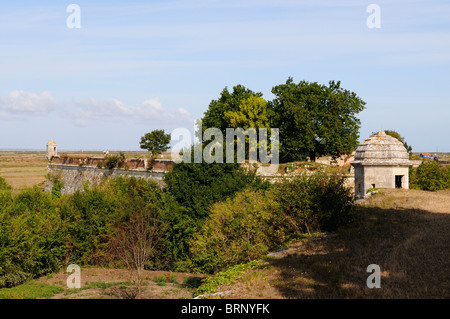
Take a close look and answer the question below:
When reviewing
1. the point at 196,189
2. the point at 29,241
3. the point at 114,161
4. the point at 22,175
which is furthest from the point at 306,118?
the point at 22,175

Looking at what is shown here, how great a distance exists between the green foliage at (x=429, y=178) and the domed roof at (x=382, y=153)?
9.66m

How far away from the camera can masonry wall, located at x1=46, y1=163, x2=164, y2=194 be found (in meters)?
37.8

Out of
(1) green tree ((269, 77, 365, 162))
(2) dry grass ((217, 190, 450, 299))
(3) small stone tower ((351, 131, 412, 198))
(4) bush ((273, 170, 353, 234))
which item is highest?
(1) green tree ((269, 77, 365, 162))

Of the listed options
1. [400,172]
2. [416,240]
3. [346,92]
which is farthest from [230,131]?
[416,240]

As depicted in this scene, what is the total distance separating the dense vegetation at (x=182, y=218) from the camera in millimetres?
17562

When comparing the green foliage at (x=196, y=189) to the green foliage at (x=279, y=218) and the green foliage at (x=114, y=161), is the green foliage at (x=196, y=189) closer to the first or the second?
the green foliage at (x=279, y=218)

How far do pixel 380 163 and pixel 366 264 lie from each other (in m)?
12.7

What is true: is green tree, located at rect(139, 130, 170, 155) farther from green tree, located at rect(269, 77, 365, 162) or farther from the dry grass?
the dry grass

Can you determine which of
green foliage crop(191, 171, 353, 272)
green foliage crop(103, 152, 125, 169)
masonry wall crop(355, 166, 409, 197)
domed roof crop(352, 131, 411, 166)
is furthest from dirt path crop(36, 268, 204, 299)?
green foliage crop(103, 152, 125, 169)

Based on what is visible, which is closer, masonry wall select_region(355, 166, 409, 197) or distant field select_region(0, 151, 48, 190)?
masonry wall select_region(355, 166, 409, 197)

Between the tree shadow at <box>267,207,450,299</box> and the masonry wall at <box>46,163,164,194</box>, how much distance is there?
22367 mm

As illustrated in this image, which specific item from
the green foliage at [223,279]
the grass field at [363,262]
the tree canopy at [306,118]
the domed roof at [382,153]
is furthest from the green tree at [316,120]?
the green foliage at [223,279]
